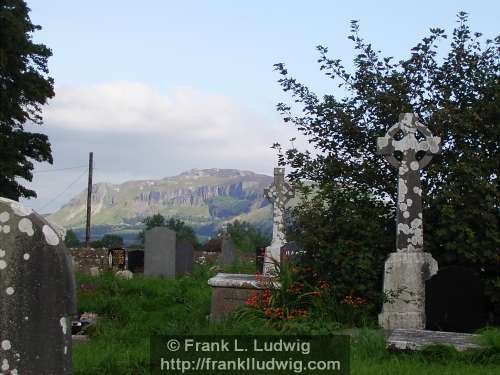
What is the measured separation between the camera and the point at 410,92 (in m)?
13.5

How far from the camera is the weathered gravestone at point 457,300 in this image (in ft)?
32.2

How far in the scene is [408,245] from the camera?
35.4ft

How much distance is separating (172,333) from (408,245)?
4.22m

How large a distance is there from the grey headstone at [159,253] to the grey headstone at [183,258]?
0.51 m

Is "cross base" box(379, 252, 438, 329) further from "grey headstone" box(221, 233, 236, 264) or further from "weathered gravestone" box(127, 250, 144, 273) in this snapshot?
"weathered gravestone" box(127, 250, 144, 273)

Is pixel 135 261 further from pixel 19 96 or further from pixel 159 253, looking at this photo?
pixel 19 96

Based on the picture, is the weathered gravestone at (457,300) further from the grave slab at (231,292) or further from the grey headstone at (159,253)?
the grey headstone at (159,253)

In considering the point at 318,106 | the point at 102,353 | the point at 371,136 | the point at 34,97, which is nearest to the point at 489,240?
the point at 371,136

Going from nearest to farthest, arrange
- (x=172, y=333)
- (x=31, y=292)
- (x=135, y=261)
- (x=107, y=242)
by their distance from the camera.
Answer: (x=31, y=292)
(x=172, y=333)
(x=135, y=261)
(x=107, y=242)

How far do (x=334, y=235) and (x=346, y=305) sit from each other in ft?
4.22

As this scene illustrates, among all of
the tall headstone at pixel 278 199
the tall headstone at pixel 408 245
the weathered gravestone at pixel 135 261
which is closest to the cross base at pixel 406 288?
the tall headstone at pixel 408 245

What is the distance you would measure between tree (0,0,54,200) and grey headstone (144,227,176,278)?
6.85 metres

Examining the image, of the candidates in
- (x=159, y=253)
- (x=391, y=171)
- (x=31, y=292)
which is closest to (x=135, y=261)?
(x=159, y=253)

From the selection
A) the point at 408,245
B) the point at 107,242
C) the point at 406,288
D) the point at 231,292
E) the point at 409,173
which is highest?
the point at 409,173
